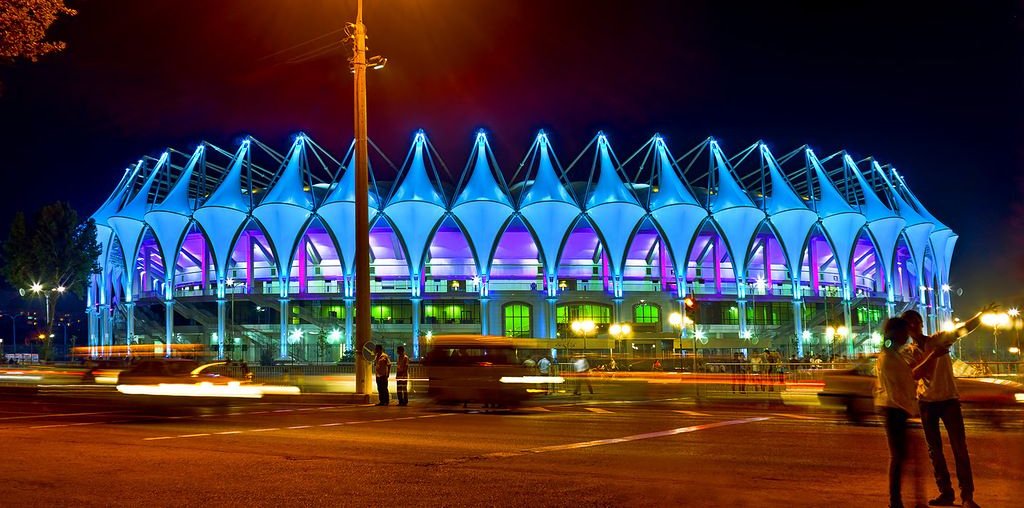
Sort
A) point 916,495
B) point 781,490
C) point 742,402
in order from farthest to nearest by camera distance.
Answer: point 742,402, point 781,490, point 916,495

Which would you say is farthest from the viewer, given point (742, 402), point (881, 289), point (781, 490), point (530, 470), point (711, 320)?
point (881, 289)

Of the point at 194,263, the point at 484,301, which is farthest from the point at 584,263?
the point at 194,263

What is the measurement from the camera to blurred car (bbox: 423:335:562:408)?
2141cm

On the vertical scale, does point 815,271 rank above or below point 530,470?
above

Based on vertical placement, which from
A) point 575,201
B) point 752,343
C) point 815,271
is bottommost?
point 752,343

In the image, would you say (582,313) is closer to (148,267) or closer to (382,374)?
(148,267)

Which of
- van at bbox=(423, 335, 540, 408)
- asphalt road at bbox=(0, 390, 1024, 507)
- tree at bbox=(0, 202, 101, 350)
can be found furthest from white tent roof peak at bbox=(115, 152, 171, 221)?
asphalt road at bbox=(0, 390, 1024, 507)

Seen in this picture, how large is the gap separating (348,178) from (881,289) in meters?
57.4

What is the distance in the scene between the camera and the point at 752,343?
3034 inches

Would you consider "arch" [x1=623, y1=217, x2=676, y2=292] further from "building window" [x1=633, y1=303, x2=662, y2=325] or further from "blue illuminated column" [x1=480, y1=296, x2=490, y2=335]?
"blue illuminated column" [x1=480, y1=296, x2=490, y2=335]

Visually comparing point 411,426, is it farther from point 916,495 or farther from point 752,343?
point 752,343

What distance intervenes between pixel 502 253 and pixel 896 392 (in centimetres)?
7751

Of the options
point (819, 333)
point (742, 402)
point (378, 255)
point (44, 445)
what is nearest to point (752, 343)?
point (819, 333)

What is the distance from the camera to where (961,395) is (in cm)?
1781
